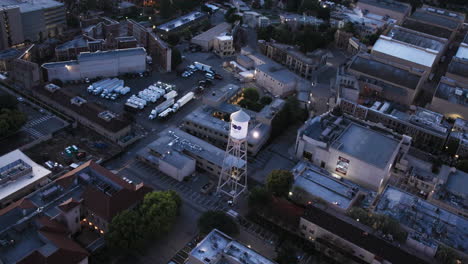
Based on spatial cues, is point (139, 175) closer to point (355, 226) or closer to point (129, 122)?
point (129, 122)

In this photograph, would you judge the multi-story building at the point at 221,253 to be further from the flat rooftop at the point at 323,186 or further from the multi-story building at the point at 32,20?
the multi-story building at the point at 32,20

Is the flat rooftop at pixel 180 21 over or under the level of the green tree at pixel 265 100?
over

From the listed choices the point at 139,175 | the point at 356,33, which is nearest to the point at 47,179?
the point at 139,175

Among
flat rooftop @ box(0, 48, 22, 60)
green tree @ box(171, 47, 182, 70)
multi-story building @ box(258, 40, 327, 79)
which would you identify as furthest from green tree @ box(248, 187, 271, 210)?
flat rooftop @ box(0, 48, 22, 60)

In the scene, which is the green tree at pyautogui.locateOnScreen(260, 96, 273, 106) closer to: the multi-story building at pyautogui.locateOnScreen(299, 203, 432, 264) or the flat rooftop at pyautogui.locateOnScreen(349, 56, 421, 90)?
the flat rooftop at pyautogui.locateOnScreen(349, 56, 421, 90)

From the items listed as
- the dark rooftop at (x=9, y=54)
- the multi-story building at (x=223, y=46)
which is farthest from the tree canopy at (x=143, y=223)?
the multi-story building at (x=223, y=46)

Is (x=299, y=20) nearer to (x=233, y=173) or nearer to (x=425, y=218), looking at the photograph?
→ (x=233, y=173)
